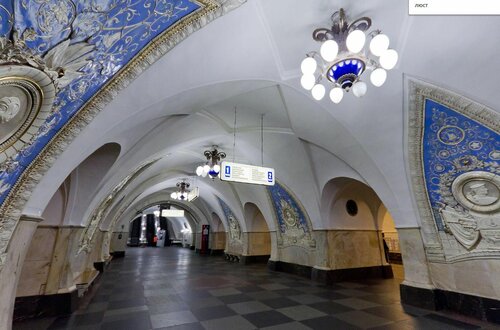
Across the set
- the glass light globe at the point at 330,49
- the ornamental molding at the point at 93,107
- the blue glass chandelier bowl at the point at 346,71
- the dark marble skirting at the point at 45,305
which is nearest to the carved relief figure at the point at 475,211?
the blue glass chandelier bowl at the point at 346,71

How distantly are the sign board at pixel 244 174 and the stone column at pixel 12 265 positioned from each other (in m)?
2.70

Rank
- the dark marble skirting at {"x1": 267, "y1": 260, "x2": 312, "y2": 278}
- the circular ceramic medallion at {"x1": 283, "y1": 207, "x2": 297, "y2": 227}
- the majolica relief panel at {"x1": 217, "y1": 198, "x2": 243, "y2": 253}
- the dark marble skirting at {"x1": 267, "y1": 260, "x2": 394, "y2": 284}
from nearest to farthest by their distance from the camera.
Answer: the dark marble skirting at {"x1": 267, "y1": 260, "x2": 394, "y2": 284} → the dark marble skirting at {"x1": 267, "y1": 260, "x2": 312, "y2": 278} → the circular ceramic medallion at {"x1": 283, "y1": 207, "x2": 297, "y2": 227} → the majolica relief panel at {"x1": 217, "y1": 198, "x2": 243, "y2": 253}

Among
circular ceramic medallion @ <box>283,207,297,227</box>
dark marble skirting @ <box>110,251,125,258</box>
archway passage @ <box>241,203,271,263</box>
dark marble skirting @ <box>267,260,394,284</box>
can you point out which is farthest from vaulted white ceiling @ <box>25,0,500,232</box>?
dark marble skirting @ <box>110,251,125,258</box>

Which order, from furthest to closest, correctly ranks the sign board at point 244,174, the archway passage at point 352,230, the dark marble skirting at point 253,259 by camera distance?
the dark marble skirting at point 253,259, the archway passage at point 352,230, the sign board at point 244,174

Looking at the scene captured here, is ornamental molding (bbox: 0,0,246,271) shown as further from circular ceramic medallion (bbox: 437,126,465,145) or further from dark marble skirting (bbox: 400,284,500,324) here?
dark marble skirting (bbox: 400,284,500,324)

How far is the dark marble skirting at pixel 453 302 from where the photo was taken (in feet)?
11.7

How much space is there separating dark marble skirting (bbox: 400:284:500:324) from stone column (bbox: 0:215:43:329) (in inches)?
233

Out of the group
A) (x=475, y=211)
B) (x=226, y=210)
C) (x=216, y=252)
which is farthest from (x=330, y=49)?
(x=216, y=252)

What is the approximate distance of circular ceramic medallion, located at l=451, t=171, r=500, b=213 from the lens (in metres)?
3.41

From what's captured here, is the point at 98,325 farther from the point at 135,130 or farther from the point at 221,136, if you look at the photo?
the point at 221,136

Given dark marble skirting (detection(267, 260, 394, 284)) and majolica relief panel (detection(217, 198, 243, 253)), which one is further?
majolica relief panel (detection(217, 198, 243, 253))

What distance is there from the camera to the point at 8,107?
68.5 inches

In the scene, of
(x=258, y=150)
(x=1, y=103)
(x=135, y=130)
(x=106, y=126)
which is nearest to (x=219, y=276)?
(x=258, y=150)

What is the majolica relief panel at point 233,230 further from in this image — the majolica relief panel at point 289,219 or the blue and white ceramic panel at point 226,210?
the majolica relief panel at point 289,219
